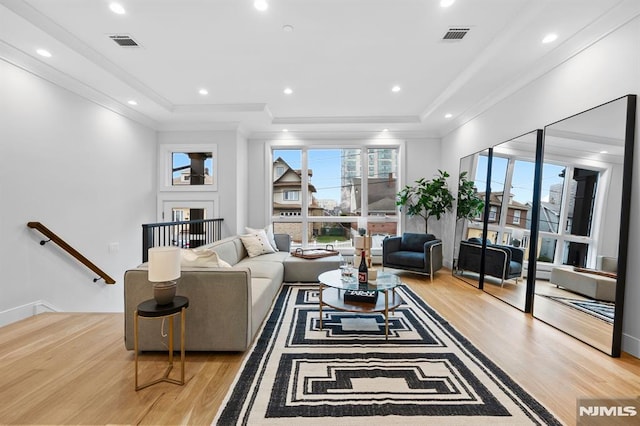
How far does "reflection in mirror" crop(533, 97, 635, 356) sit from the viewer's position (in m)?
2.48

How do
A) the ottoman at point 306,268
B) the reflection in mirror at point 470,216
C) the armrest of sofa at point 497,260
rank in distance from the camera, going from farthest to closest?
1. the ottoman at point 306,268
2. the reflection in mirror at point 470,216
3. the armrest of sofa at point 497,260

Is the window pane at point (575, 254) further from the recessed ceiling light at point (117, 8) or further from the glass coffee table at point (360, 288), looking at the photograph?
the recessed ceiling light at point (117, 8)

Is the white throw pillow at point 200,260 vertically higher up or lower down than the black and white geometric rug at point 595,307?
higher up

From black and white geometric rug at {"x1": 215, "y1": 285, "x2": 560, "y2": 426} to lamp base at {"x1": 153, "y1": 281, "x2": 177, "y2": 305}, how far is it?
0.73m

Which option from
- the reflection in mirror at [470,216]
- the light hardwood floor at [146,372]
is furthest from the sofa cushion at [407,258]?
the light hardwood floor at [146,372]

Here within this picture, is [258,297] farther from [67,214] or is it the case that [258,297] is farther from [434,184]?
[434,184]

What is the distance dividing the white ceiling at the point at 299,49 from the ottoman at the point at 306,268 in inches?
97.5

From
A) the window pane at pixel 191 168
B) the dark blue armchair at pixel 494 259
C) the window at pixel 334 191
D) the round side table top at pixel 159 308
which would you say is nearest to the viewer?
the round side table top at pixel 159 308

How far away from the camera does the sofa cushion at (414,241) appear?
17.8 feet

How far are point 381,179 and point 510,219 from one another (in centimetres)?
300

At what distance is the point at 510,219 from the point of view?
3.79 m

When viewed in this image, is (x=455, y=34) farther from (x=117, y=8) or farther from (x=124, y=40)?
(x=124, y=40)

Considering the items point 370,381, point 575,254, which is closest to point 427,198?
point 575,254

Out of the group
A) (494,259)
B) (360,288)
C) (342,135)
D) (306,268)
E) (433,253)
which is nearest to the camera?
(360,288)
